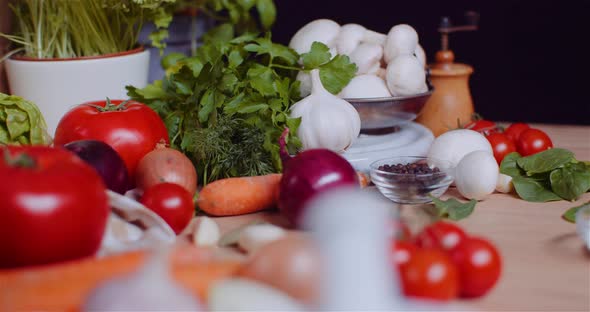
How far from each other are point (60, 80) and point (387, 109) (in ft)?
2.11

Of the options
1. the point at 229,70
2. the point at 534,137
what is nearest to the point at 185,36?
the point at 229,70

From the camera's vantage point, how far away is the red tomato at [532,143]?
4.21ft

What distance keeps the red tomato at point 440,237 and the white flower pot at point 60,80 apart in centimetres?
84

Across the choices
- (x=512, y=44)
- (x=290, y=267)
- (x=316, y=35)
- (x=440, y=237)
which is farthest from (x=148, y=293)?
(x=512, y=44)

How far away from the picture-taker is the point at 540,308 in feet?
2.46

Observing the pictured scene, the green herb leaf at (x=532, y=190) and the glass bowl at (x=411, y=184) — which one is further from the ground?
the glass bowl at (x=411, y=184)

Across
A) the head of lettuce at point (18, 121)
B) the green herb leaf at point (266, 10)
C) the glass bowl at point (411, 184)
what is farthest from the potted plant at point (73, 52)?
the glass bowl at point (411, 184)

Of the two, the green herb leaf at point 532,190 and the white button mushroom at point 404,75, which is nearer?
the green herb leaf at point 532,190

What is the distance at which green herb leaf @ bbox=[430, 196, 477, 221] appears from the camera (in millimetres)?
1019

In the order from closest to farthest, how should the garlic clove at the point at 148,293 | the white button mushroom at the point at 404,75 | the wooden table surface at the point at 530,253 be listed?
1. the garlic clove at the point at 148,293
2. the wooden table surface at the point at 530,253
3. the white button mushroom at the point at 404,75

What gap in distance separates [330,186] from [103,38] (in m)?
0.74

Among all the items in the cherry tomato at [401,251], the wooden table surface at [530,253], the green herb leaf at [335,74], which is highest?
the green herb leaf at [335,74]

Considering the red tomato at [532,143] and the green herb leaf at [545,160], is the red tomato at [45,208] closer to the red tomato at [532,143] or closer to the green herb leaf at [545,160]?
the green herb leaf at [545,160]

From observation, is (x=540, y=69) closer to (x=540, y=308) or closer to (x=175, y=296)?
(x=540, y=308)
